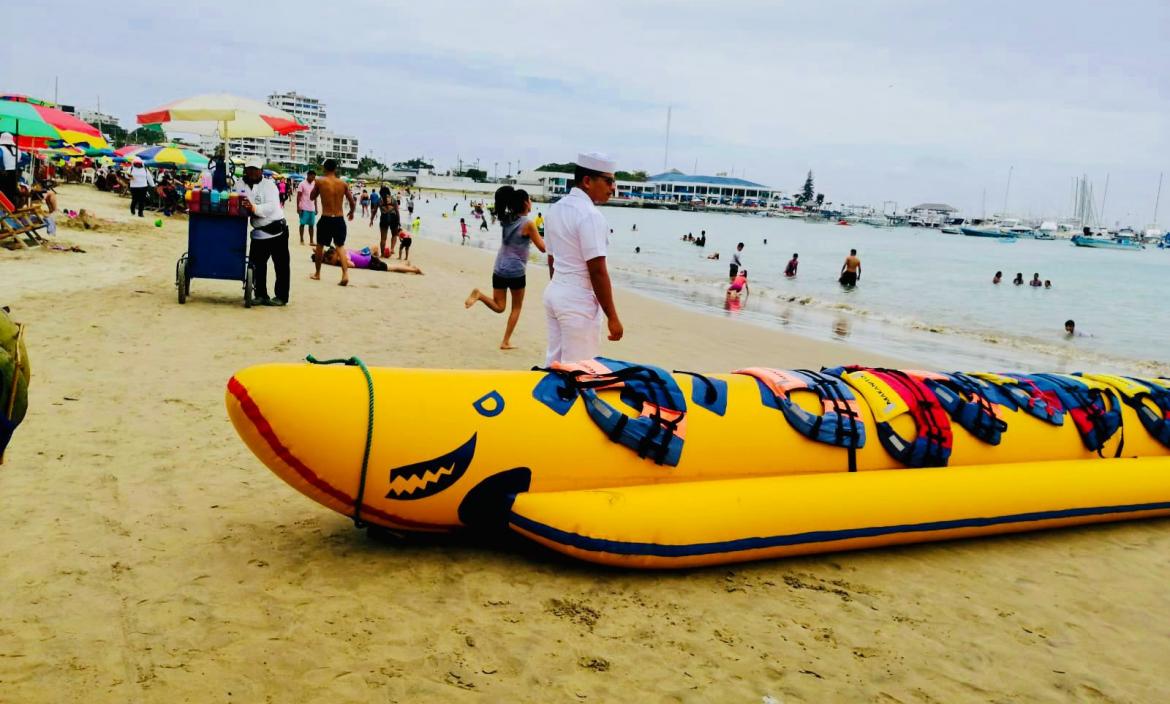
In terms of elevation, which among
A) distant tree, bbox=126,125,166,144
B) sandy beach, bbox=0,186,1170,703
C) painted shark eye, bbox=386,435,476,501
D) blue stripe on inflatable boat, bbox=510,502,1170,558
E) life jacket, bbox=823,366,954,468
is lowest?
sandy beach, bbox=0,186,1170,703

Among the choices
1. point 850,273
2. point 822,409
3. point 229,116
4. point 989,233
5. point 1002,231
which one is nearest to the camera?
point 822,409

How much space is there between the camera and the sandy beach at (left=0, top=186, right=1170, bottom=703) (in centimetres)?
232

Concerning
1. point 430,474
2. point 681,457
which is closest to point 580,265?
point 681,457

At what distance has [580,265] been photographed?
4.06 meters

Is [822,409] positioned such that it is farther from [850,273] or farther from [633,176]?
[633,176]

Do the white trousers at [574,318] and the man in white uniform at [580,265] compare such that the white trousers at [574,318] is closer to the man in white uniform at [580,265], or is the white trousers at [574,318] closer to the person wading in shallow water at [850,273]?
the man in white uniform at [580,265]

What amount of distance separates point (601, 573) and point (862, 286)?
23963mm

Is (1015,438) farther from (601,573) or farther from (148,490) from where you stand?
(148,490)

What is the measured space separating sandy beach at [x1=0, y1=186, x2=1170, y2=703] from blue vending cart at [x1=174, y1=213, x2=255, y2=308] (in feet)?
11.1

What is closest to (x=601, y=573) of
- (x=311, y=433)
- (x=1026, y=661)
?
(x=311, y=433)

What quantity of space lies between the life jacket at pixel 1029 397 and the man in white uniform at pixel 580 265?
6.23ft

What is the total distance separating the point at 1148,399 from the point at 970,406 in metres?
1.26

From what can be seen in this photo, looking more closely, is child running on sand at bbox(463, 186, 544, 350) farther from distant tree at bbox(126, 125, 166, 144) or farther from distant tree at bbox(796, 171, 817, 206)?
distant tree at bbox(796, 171, 817, 206)

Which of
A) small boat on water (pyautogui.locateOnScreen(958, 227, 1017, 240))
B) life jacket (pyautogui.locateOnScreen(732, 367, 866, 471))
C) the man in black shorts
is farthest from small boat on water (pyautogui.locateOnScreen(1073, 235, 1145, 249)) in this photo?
life jacket (pyautogui.locateOnScreen(732, 367, 866, 471))
